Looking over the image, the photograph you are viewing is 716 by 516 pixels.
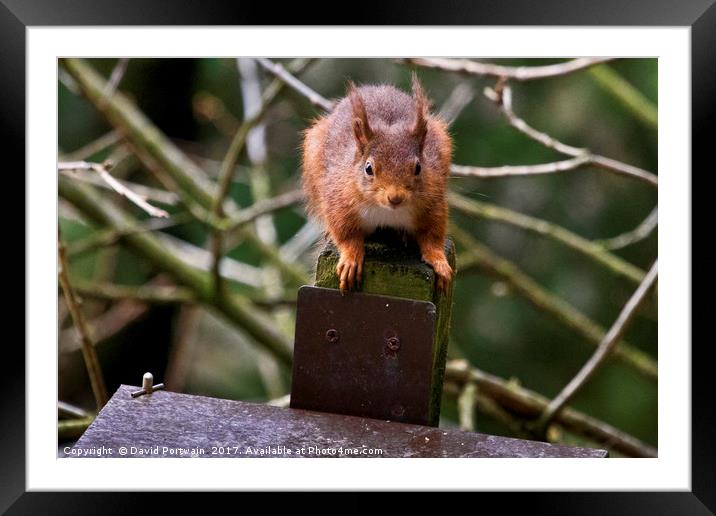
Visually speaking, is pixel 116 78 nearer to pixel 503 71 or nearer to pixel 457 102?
pixel 457 102

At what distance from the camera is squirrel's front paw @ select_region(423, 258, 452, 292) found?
7.88ft

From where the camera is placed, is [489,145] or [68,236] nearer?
[68,236]

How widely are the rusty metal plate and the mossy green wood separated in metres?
0.04

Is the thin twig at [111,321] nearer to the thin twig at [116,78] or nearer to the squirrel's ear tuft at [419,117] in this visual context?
the thin twig at [116,78]

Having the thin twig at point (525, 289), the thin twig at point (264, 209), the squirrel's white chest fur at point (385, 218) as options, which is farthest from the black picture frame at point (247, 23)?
the thin twig at point (525, 289)

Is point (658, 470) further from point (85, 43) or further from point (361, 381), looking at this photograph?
point (85, 43)

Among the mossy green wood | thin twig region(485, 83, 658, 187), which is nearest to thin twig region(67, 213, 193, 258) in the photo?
thin twig region(485, 83, 658, 187)

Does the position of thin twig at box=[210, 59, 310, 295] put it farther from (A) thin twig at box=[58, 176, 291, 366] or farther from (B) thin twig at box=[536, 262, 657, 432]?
(B) thin twig at box=[536, 262, 657, 432]

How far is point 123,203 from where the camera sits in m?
4.73

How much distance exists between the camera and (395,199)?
8.63 feet

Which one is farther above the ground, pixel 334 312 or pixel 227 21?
pixel 227 21

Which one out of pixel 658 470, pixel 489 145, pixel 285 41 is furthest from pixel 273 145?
pixel 658 470

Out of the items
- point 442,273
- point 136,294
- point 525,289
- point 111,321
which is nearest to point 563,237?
point 525,289

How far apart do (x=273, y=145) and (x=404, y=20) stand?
2801 mm
